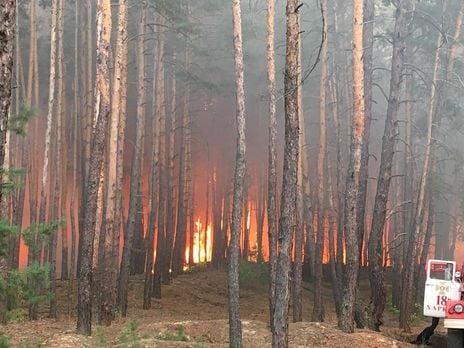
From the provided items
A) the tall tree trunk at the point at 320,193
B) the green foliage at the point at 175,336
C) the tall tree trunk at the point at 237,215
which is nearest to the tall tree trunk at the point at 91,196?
the green foliage at the point at 175,336

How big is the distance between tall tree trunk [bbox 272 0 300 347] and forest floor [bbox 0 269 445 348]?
3.13 m

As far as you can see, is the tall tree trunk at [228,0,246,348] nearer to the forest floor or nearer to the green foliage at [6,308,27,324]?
the forest floor

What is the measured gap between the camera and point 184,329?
13.6 m

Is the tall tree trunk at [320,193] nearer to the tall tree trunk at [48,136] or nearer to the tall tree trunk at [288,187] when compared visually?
the tall tree trunk at [48,136]

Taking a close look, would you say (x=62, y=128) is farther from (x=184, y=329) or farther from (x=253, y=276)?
(x=253, y=276)

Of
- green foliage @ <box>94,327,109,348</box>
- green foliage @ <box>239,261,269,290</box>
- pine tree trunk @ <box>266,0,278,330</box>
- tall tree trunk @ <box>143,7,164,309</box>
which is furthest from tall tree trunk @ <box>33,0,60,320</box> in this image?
green foliage @ <box>239,261,269,290</box>

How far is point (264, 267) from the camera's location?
30.5 m

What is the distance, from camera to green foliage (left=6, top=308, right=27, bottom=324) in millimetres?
15895

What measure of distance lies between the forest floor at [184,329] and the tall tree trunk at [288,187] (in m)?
3.13

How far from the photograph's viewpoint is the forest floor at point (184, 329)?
1199cm

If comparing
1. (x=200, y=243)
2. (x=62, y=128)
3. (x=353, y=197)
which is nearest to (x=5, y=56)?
(x=353, y=197)

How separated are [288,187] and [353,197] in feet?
14.3

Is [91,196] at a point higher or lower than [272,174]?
lower

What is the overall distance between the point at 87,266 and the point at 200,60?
26958 mm
